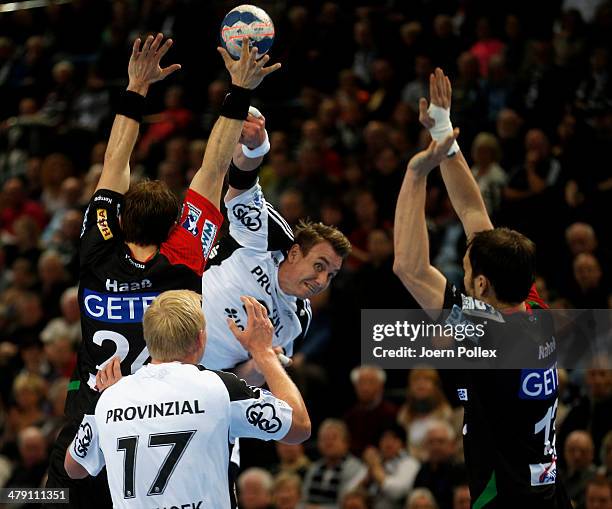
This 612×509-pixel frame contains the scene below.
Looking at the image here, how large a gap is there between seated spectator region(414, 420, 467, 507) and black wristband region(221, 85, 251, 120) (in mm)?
4763

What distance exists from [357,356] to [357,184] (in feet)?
7.33

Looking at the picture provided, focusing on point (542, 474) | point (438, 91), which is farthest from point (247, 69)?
point (542, 474)

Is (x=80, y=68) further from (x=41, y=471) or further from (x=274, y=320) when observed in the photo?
(x=274, y=320)

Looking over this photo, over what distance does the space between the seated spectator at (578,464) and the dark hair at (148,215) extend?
4686 millimetres

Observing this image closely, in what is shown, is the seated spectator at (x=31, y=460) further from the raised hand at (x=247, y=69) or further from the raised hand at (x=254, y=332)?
the raised hand at (x=254, y=332)

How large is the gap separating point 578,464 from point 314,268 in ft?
11.5

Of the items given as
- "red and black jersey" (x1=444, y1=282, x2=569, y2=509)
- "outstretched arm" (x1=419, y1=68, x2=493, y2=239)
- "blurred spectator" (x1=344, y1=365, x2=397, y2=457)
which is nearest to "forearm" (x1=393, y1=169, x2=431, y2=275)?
"red and black jersey" (x1=444, y1=282, x2=569, y2=509)

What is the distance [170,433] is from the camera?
4832mm

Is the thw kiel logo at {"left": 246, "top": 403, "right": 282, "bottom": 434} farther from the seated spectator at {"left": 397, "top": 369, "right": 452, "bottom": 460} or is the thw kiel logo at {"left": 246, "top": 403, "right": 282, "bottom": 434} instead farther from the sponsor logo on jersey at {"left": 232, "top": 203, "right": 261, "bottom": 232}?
the seated spectator at {"left": 397, "top": 369, "right": 452, "bottom": 460}

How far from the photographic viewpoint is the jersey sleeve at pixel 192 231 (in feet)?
19.4

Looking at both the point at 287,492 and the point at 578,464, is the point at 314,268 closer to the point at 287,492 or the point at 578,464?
the point at 578,464

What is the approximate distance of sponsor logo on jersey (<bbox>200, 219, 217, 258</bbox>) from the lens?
5.98 m

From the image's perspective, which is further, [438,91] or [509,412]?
[438,91]

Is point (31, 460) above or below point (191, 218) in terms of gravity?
below
